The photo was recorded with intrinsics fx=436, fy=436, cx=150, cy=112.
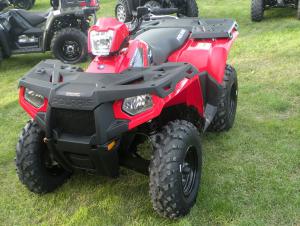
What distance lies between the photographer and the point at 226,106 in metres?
4.05

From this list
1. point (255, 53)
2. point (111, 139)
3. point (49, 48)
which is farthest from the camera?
point (49, 48)

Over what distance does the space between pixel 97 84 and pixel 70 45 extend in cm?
500

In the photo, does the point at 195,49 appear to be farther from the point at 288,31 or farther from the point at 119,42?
the point at 288,31

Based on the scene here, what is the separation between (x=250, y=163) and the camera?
370cm

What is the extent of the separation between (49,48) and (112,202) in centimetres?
498

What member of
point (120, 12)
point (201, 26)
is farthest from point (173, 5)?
point (201, 26)

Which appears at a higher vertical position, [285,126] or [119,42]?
[119,42]

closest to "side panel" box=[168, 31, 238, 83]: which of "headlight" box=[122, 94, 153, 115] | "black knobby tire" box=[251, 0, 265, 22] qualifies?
"headlight" box=[122, 94, 153, 115]

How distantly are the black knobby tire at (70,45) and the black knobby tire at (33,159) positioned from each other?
4399 mm

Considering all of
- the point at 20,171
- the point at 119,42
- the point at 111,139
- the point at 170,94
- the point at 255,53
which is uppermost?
the point at 119,42

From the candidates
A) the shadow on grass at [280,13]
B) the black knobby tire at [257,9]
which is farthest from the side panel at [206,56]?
the shadow on grass at [280,13]

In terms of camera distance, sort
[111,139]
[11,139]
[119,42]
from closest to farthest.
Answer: [111,139], [119,42], [11,139]

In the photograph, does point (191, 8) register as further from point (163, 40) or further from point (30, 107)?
point (30, 107)

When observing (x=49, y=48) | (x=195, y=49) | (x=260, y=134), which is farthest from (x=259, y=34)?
(x=195, y=49)
